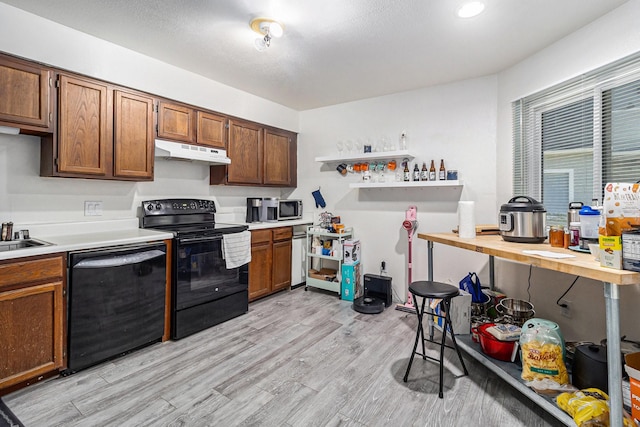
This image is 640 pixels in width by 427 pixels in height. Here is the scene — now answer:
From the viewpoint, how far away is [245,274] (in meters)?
3.27

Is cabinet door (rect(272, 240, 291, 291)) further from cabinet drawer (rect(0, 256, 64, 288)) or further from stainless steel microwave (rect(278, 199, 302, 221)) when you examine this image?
cabinet drawer (rect(0, 256, 64, 288))

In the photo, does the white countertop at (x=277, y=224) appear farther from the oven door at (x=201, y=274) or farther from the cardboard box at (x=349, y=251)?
the cardboard box at (x=349, y=251)

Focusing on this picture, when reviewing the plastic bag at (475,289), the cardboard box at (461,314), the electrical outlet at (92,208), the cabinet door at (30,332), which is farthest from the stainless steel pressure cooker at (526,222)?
the electrical outlet at (92,208)

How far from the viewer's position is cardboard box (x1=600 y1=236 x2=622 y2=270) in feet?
4.28

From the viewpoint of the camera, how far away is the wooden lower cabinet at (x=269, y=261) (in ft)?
11.6

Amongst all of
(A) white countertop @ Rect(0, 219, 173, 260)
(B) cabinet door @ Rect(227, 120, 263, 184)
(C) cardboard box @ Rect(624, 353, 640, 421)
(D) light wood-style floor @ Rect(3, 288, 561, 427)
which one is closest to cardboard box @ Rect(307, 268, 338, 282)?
(D) light wood-style floor @ Rect(3, 288, 561, 427)

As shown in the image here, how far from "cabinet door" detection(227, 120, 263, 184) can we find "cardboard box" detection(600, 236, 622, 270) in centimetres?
323

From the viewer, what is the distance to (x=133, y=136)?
274 cm

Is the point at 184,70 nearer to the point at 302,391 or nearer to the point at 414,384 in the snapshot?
the point at 302,391

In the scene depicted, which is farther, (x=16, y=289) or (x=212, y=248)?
(x=212, y=248)

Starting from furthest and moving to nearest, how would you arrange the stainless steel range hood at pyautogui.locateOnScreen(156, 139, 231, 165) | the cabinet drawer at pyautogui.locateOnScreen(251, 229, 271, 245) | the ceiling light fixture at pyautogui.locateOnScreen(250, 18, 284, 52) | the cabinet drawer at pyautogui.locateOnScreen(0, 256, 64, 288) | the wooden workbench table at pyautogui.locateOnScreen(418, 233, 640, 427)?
the cabinet drawer at pyautogui.locateOnScreen(251, 229, 271, 245) < the stainless steel range hood at pyautogui.locateOnScreen(156, 139, 231, 165) < the ceiling light fixture at pyautogui.locateOnScreen(250, 18, 284, 52) < the cabinet drawer at pyautogui.locateOnScreen(0, 256, 64, 288) < the wooden workbench table at pyautogui.locateOnScreen(418, 233, 640, 427)

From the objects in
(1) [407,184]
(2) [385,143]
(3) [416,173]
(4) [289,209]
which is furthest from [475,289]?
(4) [289,209]

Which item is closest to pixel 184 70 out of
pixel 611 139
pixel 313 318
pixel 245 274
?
pixel 245 274

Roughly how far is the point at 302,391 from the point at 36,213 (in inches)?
96.8
